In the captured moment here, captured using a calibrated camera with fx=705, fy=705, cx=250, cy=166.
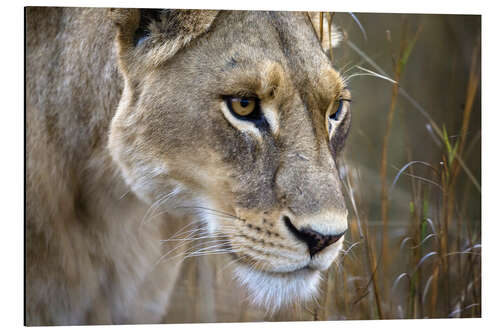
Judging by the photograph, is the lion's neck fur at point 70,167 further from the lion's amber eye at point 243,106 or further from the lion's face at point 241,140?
the lion's amber eye at point 243,106

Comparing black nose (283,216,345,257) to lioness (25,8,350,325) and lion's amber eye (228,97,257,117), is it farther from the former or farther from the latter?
lion's amber eye (228,97,257,117)

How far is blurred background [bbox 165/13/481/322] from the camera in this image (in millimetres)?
3047

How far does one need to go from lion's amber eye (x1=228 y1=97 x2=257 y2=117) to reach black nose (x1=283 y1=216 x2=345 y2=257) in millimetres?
385

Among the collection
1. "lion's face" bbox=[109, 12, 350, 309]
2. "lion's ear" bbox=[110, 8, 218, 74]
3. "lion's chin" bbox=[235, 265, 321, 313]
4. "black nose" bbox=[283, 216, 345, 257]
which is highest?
"lion's ear" bbox=[110, 8, 218, 74]

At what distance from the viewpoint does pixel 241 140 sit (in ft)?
7.80

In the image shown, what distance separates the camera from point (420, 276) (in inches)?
121

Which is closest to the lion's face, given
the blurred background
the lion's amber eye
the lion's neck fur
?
the lion's amber eye

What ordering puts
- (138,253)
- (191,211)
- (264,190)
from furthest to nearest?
(138,253) → (191,211) → (264,190)

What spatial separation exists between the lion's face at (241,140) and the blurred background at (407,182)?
57cm

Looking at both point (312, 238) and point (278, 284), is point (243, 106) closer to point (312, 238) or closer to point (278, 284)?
point (312, 238)

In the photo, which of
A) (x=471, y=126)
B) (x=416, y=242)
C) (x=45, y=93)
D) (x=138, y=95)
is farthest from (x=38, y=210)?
(x=471, y=126)

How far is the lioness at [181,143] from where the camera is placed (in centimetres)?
236
